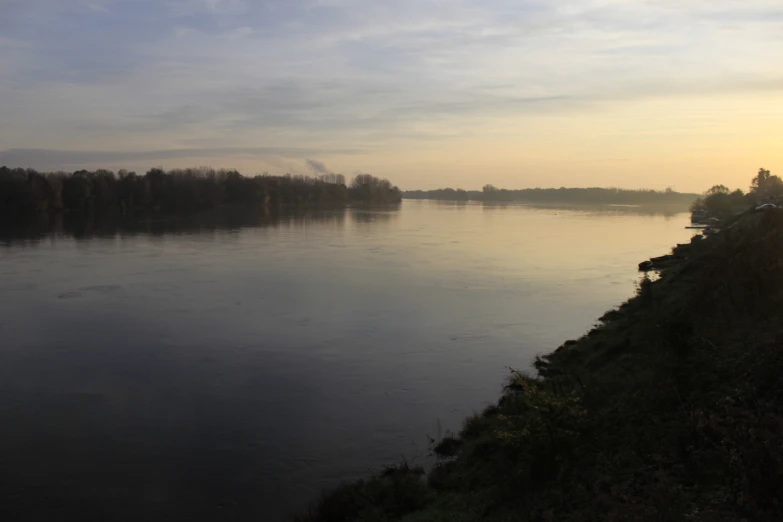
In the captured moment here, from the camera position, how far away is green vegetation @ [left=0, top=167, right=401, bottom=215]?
233ft

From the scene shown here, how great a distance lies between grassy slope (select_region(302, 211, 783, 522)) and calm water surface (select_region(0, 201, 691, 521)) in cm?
108

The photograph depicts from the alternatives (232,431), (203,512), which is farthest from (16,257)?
(203,512)

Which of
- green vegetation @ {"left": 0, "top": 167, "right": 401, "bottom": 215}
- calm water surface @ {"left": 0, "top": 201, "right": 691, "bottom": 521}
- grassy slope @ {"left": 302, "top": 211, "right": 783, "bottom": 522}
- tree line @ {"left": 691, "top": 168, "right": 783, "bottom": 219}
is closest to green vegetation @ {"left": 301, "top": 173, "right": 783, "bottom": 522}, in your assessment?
grassy slope @ {"left": 302, "top": 211, "right": 783, "bottom": 522}

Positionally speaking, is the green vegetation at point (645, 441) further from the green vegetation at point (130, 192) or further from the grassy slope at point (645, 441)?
the green vegetation at point (130, 192)

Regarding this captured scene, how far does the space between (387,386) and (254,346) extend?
456 centimetres

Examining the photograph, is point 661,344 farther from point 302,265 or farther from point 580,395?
point 302,265

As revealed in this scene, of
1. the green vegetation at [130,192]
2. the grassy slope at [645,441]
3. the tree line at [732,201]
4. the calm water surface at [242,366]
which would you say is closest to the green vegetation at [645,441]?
the grassy slope at [645,441]

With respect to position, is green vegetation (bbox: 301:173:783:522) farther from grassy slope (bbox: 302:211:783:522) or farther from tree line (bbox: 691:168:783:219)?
tree line (bbox: 691:168:783:219)

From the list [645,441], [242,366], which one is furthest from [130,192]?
[645,441]

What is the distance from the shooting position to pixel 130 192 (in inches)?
3236

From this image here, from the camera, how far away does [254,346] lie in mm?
15453

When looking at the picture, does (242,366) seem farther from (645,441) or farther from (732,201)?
(732,201)

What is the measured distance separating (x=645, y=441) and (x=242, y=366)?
9539mm

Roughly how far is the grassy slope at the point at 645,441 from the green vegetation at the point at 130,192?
7413 centimetres
